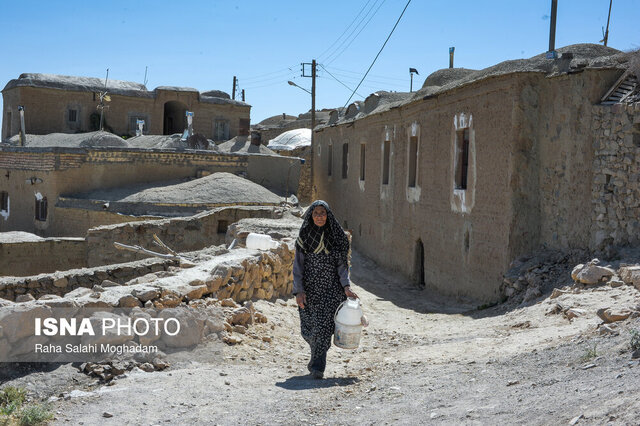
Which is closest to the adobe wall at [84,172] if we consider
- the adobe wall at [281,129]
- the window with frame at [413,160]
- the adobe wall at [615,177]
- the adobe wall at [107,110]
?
the adobe wall at [107,110]

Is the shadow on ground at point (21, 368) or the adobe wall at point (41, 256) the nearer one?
the shadow on ground at point (21, 368)

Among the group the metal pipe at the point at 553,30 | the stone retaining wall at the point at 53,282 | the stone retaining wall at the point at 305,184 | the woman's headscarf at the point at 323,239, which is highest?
the metal pipe at the point at 553,30

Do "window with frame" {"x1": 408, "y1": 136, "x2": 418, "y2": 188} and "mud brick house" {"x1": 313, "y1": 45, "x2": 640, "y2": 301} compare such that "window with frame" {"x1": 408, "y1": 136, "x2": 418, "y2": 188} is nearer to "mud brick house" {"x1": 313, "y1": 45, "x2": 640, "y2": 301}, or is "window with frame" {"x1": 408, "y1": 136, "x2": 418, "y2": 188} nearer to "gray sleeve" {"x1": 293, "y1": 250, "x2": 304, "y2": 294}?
"mud brick house" {"x1": 313, "y1": 45, "x2": 640, "y2": 301}

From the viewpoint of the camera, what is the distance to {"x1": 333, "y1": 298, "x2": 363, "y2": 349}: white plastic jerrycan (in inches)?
213

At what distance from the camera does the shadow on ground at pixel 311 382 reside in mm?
5027

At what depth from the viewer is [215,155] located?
2275 cm

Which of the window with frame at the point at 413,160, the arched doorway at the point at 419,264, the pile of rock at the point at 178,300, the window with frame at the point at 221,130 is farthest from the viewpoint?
the window with frame at the point at 221,130

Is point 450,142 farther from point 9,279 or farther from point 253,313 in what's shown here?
point 9,279

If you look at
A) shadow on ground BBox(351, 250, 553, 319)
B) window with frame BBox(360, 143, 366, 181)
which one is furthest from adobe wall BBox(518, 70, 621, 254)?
window with frame BBox(360, 143, 366, 181)

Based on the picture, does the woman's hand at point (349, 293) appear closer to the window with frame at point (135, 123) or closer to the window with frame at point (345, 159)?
the window with frame at point (345, 159)

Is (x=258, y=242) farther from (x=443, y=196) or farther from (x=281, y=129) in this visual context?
(x=281, y=129)

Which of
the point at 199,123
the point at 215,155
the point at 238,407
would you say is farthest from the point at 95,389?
the point at 199,123

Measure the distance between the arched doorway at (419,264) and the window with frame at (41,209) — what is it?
13070 mm

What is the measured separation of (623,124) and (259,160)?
1685cm
